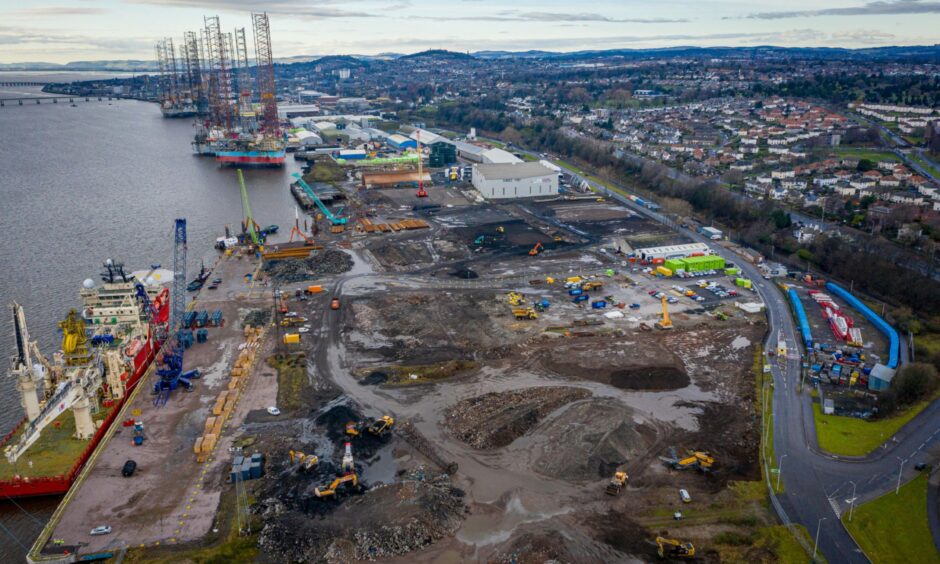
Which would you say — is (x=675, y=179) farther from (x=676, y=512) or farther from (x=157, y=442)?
(x=157, y=442)

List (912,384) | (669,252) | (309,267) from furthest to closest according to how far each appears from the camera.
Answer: (669,252)
(309,267)
(912,384)

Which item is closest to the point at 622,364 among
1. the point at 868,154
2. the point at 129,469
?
the point at 129,469

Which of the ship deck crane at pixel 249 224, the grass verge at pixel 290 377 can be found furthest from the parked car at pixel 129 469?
the ship deck crane at pixel 249 224

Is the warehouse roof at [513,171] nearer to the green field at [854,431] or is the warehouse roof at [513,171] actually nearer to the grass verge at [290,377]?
the grass verge at [290,377]

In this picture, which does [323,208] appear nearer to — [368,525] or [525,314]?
[525,314]

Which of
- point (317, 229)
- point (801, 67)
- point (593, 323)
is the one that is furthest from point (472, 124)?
point (801, 67)

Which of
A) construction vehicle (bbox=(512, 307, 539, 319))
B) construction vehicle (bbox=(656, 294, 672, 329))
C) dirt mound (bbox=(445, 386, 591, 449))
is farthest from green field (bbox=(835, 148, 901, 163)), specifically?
dirt mound (bbox=(445, 386, 591, 449))
